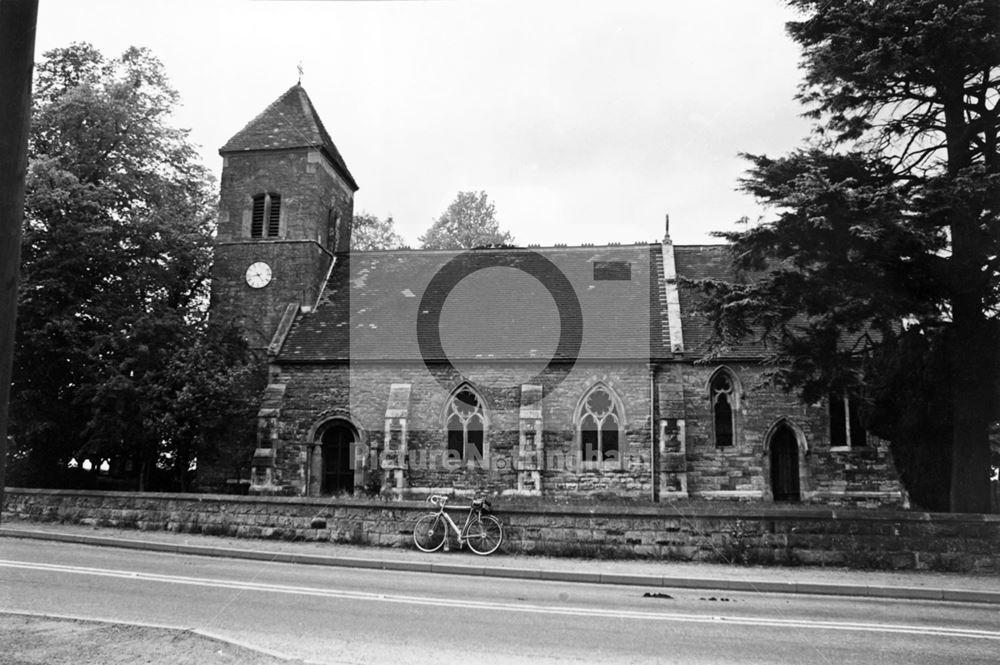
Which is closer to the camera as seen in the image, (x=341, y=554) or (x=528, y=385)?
(x=341, y=554)

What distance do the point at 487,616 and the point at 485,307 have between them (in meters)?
19.0

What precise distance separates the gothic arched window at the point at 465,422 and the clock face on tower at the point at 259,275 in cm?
861

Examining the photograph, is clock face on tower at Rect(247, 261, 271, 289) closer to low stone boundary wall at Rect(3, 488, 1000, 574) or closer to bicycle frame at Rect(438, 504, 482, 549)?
low stone boundary wall at Rect(3, 488, 1000, 574)

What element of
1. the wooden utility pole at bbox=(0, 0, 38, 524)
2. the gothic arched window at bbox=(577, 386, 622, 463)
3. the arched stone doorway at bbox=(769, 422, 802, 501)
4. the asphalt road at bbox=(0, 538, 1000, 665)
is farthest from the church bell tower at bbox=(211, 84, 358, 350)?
the wooden utility pole at bbox=(0, 0, 38, 524)

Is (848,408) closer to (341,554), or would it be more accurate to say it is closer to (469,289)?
(469,289)

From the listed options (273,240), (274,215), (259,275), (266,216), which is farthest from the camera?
(274,215)

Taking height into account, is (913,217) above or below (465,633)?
above

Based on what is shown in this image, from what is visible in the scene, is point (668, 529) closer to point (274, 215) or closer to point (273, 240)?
point (273, 240)

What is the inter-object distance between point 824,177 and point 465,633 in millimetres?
10663

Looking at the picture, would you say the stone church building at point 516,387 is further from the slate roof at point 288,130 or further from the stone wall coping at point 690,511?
the stone wall coping at point 690,511

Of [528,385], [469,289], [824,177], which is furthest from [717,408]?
[824,177]

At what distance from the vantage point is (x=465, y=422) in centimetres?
2536

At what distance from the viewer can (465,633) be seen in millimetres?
8023

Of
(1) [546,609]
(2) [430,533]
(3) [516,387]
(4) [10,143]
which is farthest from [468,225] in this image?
(4) [10,143]
